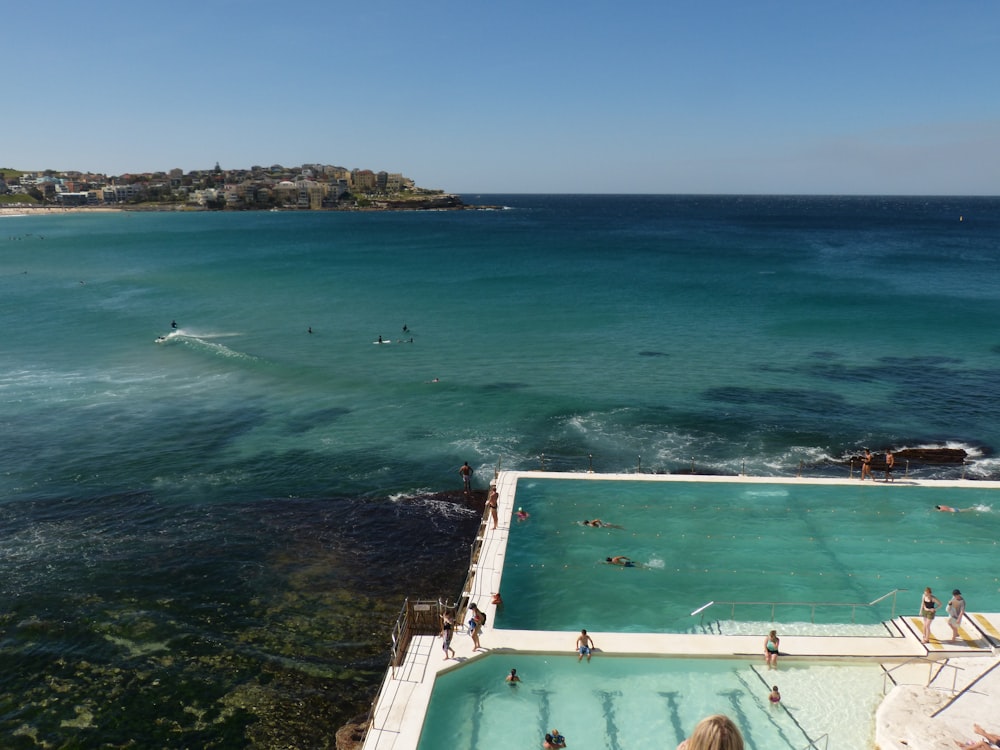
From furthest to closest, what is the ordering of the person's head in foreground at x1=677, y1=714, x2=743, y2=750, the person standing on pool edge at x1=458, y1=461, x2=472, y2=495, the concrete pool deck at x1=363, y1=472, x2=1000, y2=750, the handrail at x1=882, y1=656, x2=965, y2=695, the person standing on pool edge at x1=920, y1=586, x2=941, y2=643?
the person standing on pool edge at x1=458, y1=461, x2=472, y2=495
the person standing on pool edge at x1=920, y1=586, x2=941, y2=643
the handrail at x1=882, y1=656, x2=965, y2=695
the concrete pool deck at x1=363, y1=472, x2=1000, y2=750
the person's head in foreground at x1=677, y1=714, x2=743, y2=750

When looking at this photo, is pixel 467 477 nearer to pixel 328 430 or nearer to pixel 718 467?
pixel 328 430

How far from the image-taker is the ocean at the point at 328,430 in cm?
1891

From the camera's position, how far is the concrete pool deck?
13.9 m

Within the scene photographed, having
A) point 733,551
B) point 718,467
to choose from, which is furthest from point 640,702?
point 718,467


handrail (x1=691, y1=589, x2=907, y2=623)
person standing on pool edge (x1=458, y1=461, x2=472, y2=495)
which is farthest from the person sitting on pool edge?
person standing on pool edge (x1=458, y1=461, x2=472, y2=495)

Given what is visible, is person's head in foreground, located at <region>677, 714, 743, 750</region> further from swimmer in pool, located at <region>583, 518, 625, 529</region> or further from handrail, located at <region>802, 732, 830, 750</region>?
swimmer in pool, located at <region>583, 518, 625, 529</region>

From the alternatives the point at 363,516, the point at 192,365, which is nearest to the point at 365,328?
the point at 192,365

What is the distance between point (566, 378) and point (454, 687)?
2924 cm

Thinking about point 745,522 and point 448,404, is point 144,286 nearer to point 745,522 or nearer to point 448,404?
point 448,404

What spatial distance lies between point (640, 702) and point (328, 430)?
78.3ft

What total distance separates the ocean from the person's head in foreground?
15488mm

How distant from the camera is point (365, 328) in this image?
59.7 m

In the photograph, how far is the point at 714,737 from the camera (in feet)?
10.9

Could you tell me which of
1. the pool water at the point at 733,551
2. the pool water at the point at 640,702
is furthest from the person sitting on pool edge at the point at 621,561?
the pool water at the point at 640,702
